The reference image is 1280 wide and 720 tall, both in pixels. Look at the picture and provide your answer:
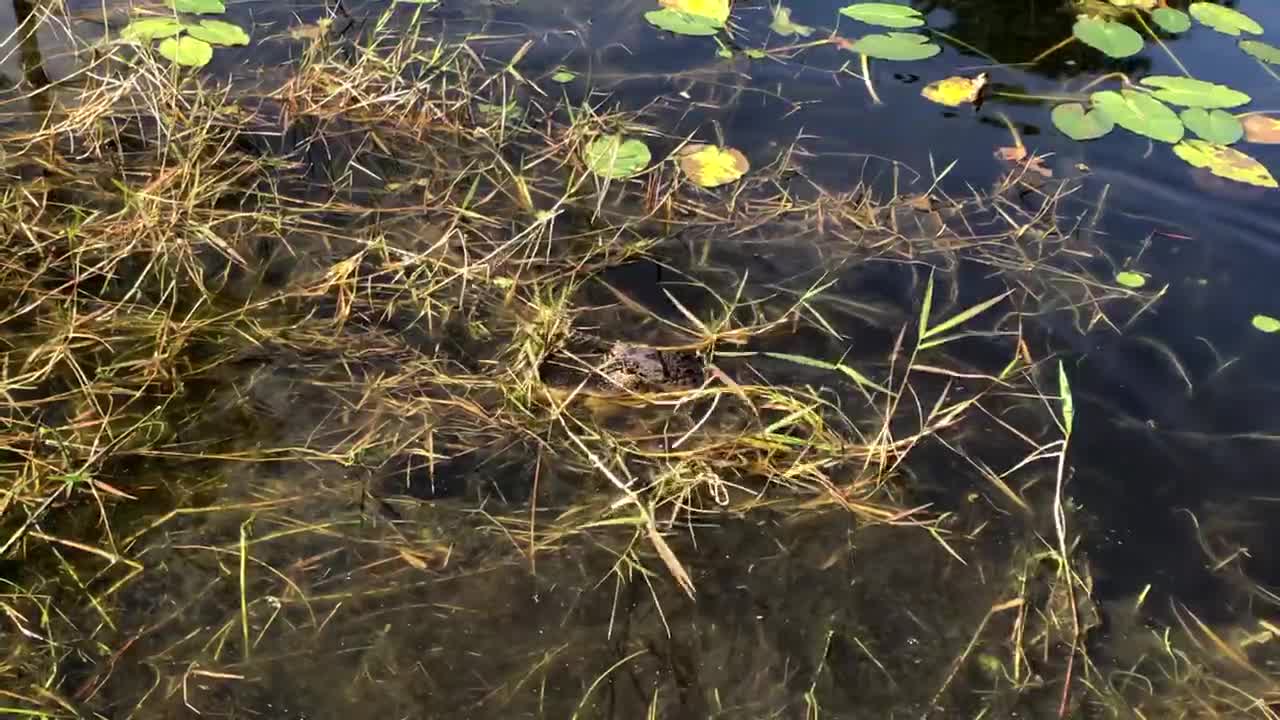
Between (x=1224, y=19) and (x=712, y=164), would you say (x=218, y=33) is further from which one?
(x=1224, y=19)

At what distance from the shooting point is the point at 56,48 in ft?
8.70

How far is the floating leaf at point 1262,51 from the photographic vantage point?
10.1 ft

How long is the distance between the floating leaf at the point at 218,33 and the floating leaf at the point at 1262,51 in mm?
3012

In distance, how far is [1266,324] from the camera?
2.20 metres

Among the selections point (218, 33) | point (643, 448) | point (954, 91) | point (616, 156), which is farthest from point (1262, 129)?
point (218, 33)

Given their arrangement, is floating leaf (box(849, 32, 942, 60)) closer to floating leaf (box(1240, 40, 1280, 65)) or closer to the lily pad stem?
the lily pad stem

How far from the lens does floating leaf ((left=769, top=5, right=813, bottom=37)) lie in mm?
3090

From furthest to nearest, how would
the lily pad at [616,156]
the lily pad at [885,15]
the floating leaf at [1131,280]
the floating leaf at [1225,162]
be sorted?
the lily pad at [885,15]
the floating leaf at [1225,162]
the lily pad at [616,156]
the floating leaf at [1131,280]

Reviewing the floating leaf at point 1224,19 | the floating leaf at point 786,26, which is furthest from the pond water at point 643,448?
the floating leaf at point 1224,19

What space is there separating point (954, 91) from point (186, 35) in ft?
6.98

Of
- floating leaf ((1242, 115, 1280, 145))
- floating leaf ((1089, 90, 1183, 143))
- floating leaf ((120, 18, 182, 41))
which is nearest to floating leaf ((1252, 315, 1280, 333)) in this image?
floating leaf ((1089, 90, 1183, 143))

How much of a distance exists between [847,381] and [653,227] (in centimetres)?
64

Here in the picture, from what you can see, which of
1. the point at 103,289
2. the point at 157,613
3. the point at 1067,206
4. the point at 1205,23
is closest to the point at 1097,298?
the point at 1067,206

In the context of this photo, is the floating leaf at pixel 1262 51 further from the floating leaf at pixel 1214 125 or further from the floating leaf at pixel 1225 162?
the floating leaf at pixel 1225 162
